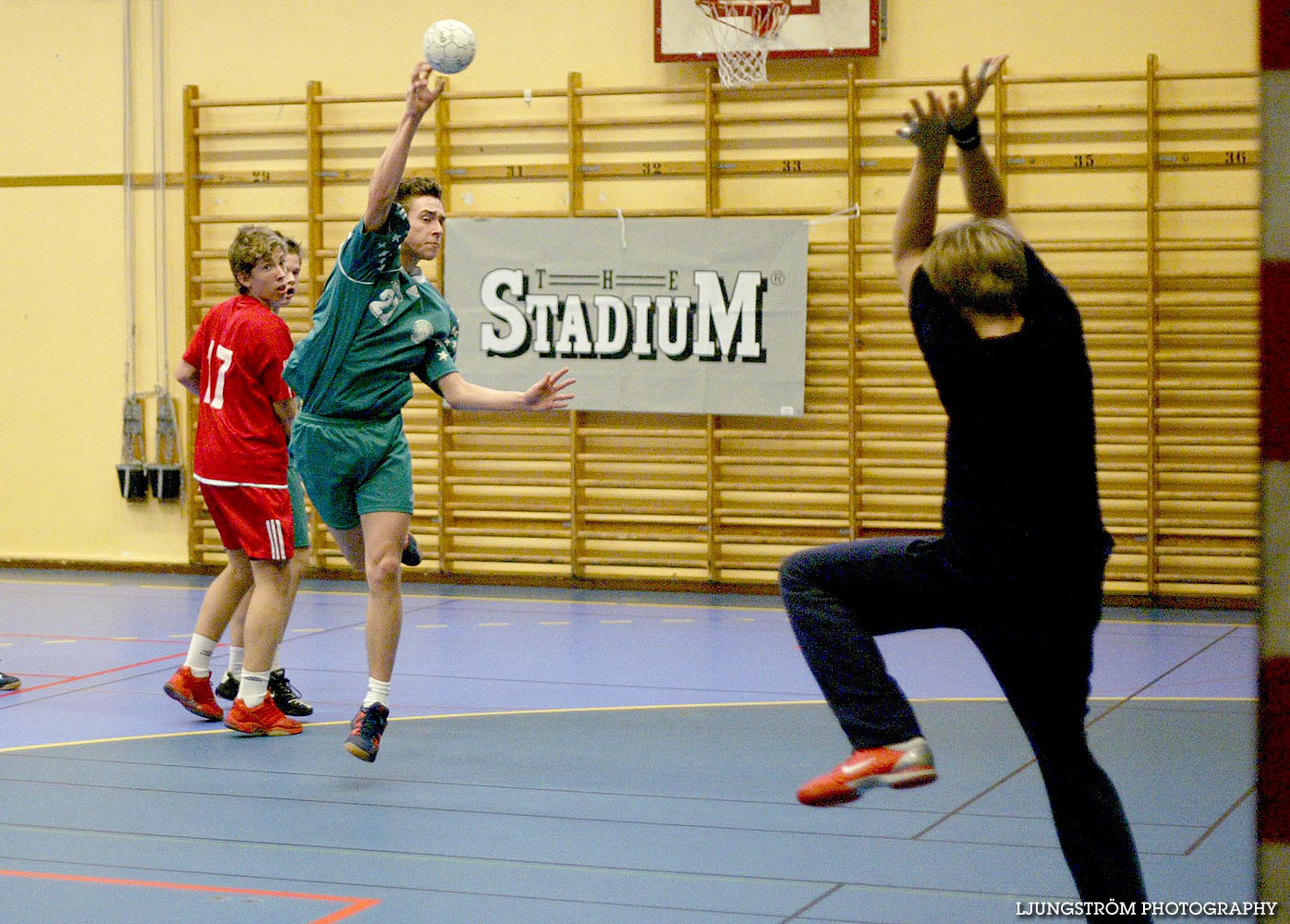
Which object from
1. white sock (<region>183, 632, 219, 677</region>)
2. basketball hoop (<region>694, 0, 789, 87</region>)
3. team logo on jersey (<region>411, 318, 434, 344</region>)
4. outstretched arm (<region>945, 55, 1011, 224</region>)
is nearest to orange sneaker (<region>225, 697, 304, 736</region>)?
white sock (<region>183, 632, 219, 677</region>)

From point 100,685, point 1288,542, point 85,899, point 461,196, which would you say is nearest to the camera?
point 1288,542

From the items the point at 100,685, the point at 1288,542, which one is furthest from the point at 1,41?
the point at 1288,542

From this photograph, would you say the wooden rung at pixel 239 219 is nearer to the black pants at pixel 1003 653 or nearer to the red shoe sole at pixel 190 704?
the red shoe sole at pixel 190 704

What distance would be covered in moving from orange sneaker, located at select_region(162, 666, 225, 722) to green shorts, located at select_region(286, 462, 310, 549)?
23.7 inches

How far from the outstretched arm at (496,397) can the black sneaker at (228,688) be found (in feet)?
5.36

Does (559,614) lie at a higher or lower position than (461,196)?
lower

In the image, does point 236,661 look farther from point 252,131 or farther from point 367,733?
point 252,131

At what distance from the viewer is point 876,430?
948 centimetres

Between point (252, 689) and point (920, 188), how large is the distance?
3.29 metres

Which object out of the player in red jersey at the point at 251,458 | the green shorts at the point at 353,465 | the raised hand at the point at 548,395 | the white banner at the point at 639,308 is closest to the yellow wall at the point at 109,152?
the white banner at the point at 639,308

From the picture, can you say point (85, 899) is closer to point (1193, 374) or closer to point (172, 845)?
point (172, 845)

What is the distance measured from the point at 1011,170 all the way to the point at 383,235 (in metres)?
5.44

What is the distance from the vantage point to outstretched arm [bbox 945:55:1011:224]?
9.21 feet

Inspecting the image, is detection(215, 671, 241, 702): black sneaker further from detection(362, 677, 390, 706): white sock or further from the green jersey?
the green jersey
